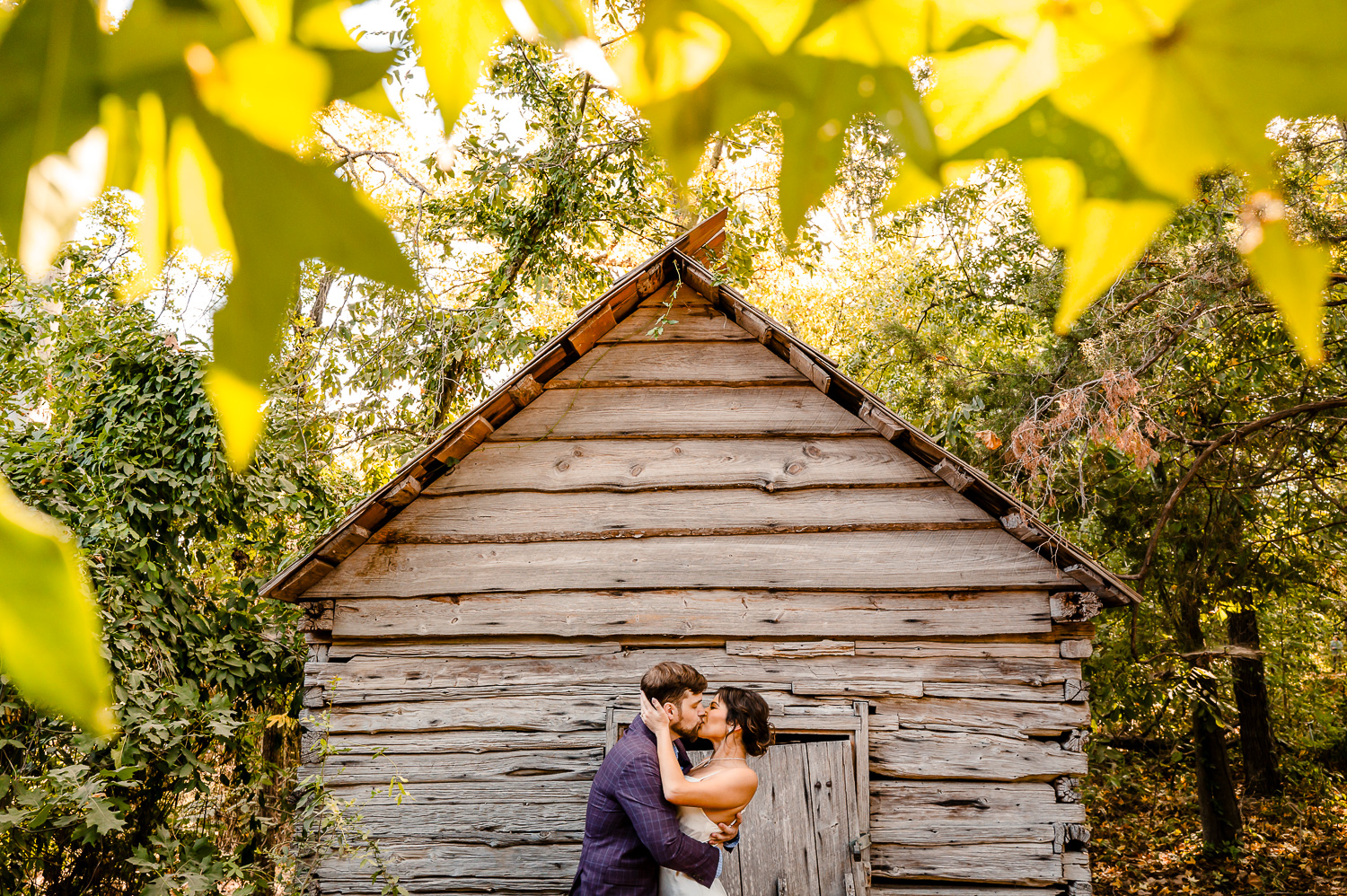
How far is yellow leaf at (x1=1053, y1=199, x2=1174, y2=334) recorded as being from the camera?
454 millimetres

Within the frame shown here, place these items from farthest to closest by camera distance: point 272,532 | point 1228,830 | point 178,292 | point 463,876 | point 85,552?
1. point 1228,830
2. point 272,532
3. point 85,552
4. point 463,876
5. point 178,292

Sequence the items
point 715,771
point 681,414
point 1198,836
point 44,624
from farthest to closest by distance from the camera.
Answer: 1. point 1198,836
2. point 681,414
3. point 715,771
4. point 44,624

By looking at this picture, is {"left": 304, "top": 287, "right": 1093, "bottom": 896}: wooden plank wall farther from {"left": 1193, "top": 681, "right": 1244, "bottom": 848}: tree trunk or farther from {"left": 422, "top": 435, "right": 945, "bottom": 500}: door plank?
{"left": 1193, "top": 681, "right": 1244, "bottom": 848}: tree trunk

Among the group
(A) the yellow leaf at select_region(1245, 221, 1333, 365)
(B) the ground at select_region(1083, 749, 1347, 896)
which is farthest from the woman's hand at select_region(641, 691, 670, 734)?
(B) the ground at select_region(1083, 749, 1347, 896)

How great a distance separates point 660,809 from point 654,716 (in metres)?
0.45

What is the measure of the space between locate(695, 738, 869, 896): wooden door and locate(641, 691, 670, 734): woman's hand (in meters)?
0.95

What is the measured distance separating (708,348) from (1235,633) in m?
11.0

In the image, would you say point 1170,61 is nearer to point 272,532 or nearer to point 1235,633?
point 272,532

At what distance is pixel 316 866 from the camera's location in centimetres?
447

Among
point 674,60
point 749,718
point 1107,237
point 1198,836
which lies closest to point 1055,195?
point 1107,237

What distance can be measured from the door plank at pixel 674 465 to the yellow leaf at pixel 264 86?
4.24 meters

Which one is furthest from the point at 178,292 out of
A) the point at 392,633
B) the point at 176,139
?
the point at 392,633

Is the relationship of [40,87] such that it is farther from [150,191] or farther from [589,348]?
[589,348]

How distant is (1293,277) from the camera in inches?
16.2
